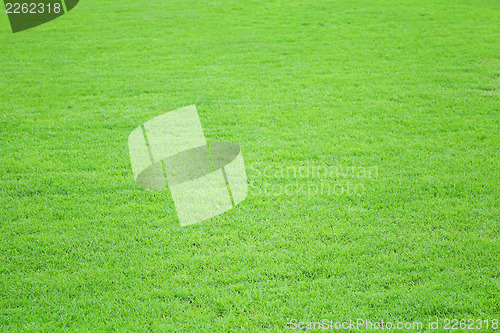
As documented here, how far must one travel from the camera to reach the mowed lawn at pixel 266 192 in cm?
309

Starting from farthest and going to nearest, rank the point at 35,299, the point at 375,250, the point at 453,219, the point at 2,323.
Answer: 1. the point at 453,219
2. the point at 375,250
3. the point at 35,299
4. the point at 2,323

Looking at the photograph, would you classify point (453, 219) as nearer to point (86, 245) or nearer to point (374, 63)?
point (86, 245)

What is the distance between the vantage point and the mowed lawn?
10.1 ft

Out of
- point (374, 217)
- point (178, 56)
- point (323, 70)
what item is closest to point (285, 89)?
point (323, 70)

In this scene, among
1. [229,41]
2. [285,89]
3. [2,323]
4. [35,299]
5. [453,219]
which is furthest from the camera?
[229,41]

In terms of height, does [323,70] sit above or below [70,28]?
below

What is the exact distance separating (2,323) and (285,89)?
5.25 m

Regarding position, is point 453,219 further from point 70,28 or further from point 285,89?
point 70,28

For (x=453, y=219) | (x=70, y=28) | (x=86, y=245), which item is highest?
(x=70, y=28)

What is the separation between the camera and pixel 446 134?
5.41 m

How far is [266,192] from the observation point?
14.4 ft

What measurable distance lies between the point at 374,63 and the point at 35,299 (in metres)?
6.97

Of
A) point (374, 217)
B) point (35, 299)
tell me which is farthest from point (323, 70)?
point (35, 299)

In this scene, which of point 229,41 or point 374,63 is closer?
point 374,63
